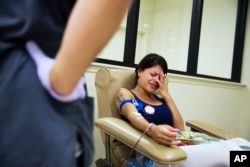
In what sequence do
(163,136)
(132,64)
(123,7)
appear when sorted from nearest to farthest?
(123,7) < (163,136) < (132,64)

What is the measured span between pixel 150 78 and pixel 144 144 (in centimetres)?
64

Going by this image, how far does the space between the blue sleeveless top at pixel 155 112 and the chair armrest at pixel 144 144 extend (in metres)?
0.31

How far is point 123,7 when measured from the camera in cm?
32

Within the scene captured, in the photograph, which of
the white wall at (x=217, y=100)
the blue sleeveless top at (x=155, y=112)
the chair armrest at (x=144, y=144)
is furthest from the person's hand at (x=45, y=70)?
the white wall at (x=217, y=100)

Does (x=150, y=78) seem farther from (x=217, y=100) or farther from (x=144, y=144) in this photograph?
(x=217, y=100)

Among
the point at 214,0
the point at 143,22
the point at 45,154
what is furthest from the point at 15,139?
the point at 214,0

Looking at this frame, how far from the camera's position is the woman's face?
5.77 ft

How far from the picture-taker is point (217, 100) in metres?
2.86

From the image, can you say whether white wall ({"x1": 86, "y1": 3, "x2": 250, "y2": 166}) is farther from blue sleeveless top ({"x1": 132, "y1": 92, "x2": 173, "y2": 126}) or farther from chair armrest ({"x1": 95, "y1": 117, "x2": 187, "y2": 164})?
chair armrest ({"x1": 95, "y1": 117, "x2": 187, "y2": 164})

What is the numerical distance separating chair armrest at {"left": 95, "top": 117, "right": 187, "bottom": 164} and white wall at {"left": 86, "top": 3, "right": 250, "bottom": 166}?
1212 mm

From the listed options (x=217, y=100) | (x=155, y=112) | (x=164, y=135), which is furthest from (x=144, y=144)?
(x=217, y=100)

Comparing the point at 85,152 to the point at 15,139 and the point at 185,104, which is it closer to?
the point at 15,139

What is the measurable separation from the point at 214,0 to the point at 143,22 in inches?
32.7

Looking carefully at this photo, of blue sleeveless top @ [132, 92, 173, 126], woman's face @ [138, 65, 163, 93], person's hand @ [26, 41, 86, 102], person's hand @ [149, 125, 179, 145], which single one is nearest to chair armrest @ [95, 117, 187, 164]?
person's hand @ [149, 125, 179, 145]
